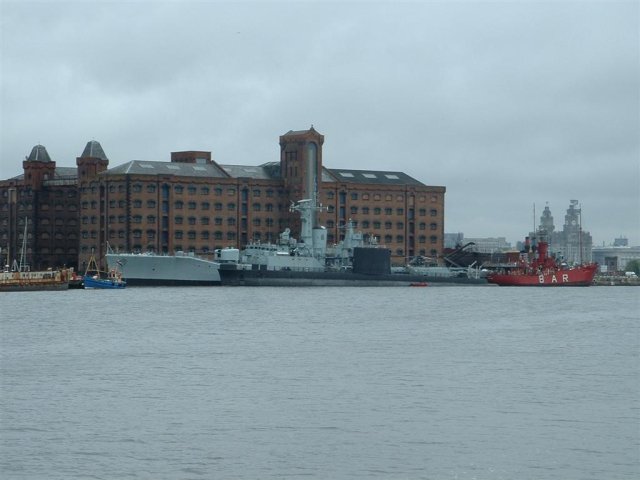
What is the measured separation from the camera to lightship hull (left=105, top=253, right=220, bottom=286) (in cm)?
16688

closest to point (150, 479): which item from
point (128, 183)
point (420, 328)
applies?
→ point (420, 328)

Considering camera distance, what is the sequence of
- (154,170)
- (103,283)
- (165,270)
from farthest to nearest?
(154,170)
(165,270)
(103,283)

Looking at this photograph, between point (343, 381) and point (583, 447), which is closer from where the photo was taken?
point (583, 447)

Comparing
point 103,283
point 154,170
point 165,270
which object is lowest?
point 103,283

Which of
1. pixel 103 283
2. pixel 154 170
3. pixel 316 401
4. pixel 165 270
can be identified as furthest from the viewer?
pixel 154 170

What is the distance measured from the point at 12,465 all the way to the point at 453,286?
528 feet

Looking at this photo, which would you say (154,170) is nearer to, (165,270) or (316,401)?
(165,270)

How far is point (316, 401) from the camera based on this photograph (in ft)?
153

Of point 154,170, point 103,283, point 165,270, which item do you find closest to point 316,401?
point 103,283

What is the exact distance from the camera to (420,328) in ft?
277

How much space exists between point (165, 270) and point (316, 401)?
124 metres

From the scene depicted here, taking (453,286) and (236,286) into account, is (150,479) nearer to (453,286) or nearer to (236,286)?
(236,286)

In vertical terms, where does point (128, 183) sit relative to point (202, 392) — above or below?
above

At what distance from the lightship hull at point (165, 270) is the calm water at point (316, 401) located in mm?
78534
